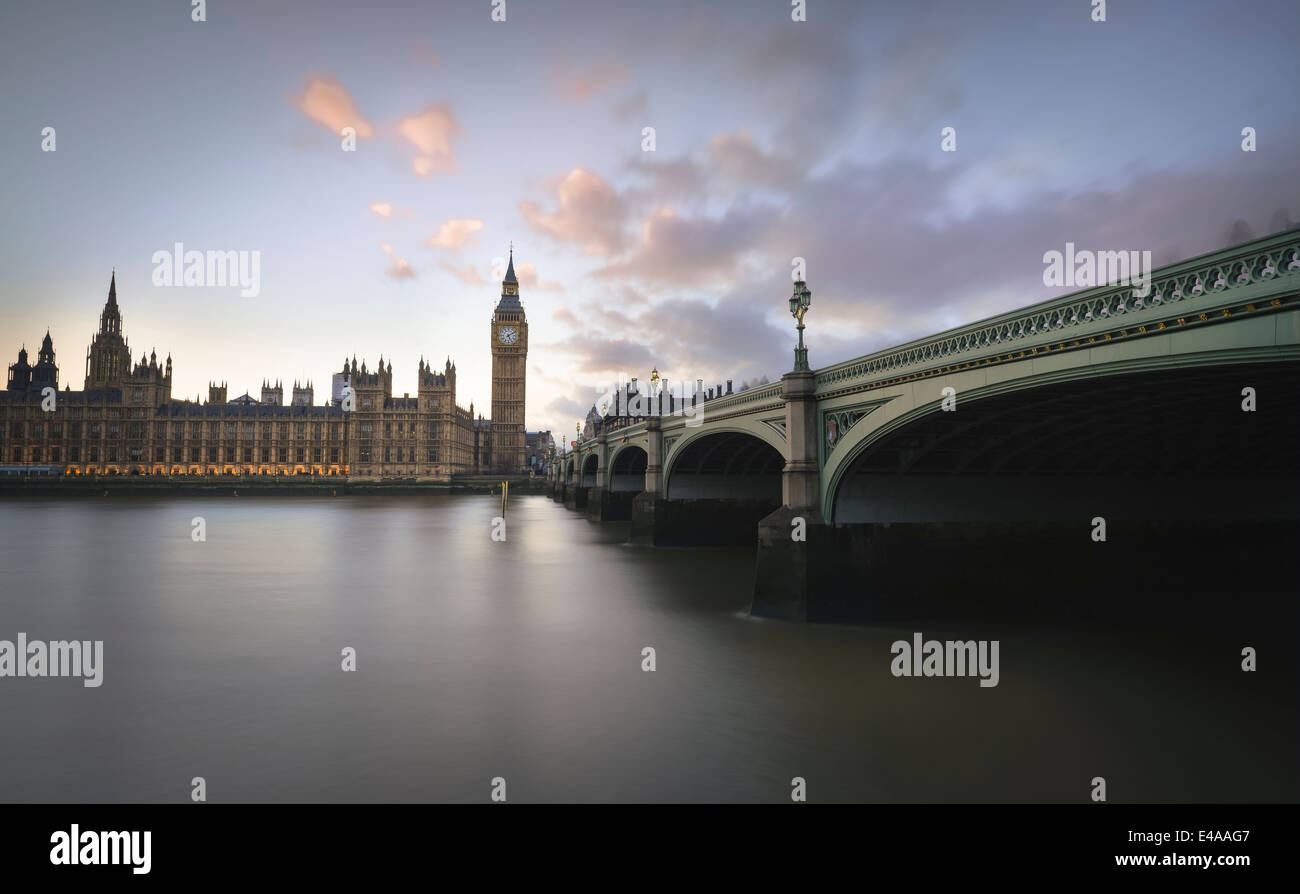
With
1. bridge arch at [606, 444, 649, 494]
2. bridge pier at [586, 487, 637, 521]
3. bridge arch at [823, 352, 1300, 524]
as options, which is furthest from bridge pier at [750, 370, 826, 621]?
bridge pier at [586, 487, 637, 521]

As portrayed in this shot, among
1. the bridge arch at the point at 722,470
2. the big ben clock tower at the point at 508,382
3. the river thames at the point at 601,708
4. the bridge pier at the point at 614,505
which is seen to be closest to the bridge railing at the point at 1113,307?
the river thames at the point at 601,708

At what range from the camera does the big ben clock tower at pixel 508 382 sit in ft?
495

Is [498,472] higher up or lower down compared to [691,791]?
higher up

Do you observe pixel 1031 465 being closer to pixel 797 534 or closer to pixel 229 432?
pixel 797 534

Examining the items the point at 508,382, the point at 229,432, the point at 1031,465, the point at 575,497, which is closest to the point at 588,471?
the point at 575,497

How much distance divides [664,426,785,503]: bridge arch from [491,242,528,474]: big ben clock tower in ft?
382

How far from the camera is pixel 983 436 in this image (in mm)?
15953

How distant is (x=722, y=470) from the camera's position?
3431cm

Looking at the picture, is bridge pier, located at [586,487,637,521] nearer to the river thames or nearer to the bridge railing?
the river thames

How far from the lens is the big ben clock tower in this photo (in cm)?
15075
